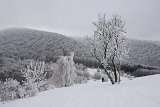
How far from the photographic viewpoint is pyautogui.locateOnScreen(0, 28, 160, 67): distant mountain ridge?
152125 millimetres

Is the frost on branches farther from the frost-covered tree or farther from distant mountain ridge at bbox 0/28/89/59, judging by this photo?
distant mountain ridge at bbox 0/28/89/59

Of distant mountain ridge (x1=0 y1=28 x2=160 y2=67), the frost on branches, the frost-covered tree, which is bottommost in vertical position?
the frost on branches

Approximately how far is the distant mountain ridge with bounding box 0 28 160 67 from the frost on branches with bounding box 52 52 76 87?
9443cm

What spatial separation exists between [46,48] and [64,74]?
119m

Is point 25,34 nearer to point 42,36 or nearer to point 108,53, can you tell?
point 42,36

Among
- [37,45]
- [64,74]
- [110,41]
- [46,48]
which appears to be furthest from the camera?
[37,45]

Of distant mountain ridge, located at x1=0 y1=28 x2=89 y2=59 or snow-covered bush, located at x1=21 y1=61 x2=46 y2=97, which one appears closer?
snow-covered bush, located at x1=21 y1=61 x2=46 y2=97

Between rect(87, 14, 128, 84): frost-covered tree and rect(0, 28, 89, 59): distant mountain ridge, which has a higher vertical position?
rect(0, 28, 89, 59): distant mountain ridge

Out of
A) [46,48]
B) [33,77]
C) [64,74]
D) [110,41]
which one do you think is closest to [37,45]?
[46,48]

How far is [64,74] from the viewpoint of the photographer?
44.7 metres

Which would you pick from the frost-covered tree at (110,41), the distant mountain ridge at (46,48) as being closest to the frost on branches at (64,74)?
the frost-covered tree at (110,41)

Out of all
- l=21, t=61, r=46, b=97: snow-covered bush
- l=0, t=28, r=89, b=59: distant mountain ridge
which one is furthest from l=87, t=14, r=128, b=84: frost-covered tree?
l=0, t=28, r=89, b=59: distant mountain ridge

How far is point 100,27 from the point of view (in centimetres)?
2333

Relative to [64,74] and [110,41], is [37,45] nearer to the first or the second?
[64,74]
